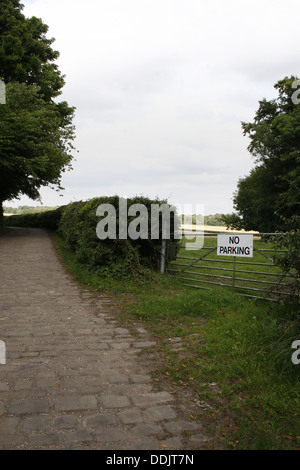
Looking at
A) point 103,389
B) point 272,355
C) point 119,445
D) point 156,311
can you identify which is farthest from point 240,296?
point 119,445

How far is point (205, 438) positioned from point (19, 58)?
25044 mm

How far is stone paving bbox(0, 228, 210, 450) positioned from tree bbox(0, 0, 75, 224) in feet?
44.7

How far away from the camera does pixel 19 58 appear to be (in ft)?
72.2

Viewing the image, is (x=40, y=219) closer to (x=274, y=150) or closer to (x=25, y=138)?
(x=25, y=138)

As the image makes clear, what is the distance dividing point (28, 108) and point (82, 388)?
20021 millimetres

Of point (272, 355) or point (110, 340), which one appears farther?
point (110, 340)

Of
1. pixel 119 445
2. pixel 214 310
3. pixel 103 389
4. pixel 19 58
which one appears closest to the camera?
pixel 119 445

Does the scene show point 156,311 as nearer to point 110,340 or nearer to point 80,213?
point 110,340

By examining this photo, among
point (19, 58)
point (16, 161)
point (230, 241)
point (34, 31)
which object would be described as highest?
point (34, 31)

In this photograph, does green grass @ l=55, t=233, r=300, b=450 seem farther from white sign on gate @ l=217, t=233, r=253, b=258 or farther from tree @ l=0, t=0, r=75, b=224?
tree @ l=0, t=0, r=75, b=224

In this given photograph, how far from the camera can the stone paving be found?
108 inches

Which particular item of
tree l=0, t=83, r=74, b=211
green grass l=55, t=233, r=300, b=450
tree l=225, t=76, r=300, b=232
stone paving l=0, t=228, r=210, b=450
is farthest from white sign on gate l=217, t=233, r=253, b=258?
tree l=225, t=76, r=300, b=232

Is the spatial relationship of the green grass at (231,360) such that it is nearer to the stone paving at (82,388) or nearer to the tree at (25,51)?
the stone paving at (82,388)

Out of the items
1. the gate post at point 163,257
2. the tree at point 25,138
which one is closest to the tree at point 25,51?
the tree at point 25,138
